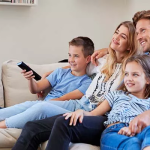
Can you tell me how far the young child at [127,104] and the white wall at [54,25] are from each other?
1439 mm

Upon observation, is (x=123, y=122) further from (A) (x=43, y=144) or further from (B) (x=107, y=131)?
(A) (x=43, y=144)

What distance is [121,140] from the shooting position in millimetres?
1457

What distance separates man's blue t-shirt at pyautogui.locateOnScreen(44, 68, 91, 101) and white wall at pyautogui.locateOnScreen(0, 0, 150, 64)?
32.7 inches

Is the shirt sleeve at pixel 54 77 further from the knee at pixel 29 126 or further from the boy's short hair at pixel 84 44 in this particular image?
the knee at pixel 29 126

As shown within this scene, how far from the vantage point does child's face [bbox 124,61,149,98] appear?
1697 millimetres

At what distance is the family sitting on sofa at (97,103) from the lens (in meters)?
1.53

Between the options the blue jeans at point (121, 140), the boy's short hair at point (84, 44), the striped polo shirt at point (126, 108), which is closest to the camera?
the blue jeans at point (121, 140)

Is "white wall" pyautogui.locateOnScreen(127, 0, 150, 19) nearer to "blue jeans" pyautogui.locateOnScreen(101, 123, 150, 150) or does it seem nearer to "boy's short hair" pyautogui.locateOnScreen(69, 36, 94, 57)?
"boy's short hair" pyautogui.locateOnScreen(69, 36, 94, 57)

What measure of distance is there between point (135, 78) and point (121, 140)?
40 cm

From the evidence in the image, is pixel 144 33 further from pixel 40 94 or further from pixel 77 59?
Result: pixel 40 94

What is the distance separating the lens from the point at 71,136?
1.56 metres

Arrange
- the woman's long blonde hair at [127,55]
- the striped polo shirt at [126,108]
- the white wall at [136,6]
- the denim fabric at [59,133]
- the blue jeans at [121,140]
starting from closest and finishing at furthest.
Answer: the blue jeans at [121,140] < the denim fabric at [59,133] < the striped polo shirt at [126,108] < the woman's long blonde hair at [127,55] < the white wall at [136,6]

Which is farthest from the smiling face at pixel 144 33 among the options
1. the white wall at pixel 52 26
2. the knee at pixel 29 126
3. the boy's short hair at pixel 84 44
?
the white wall at pixel 52 26

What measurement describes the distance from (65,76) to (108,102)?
0.63 m
